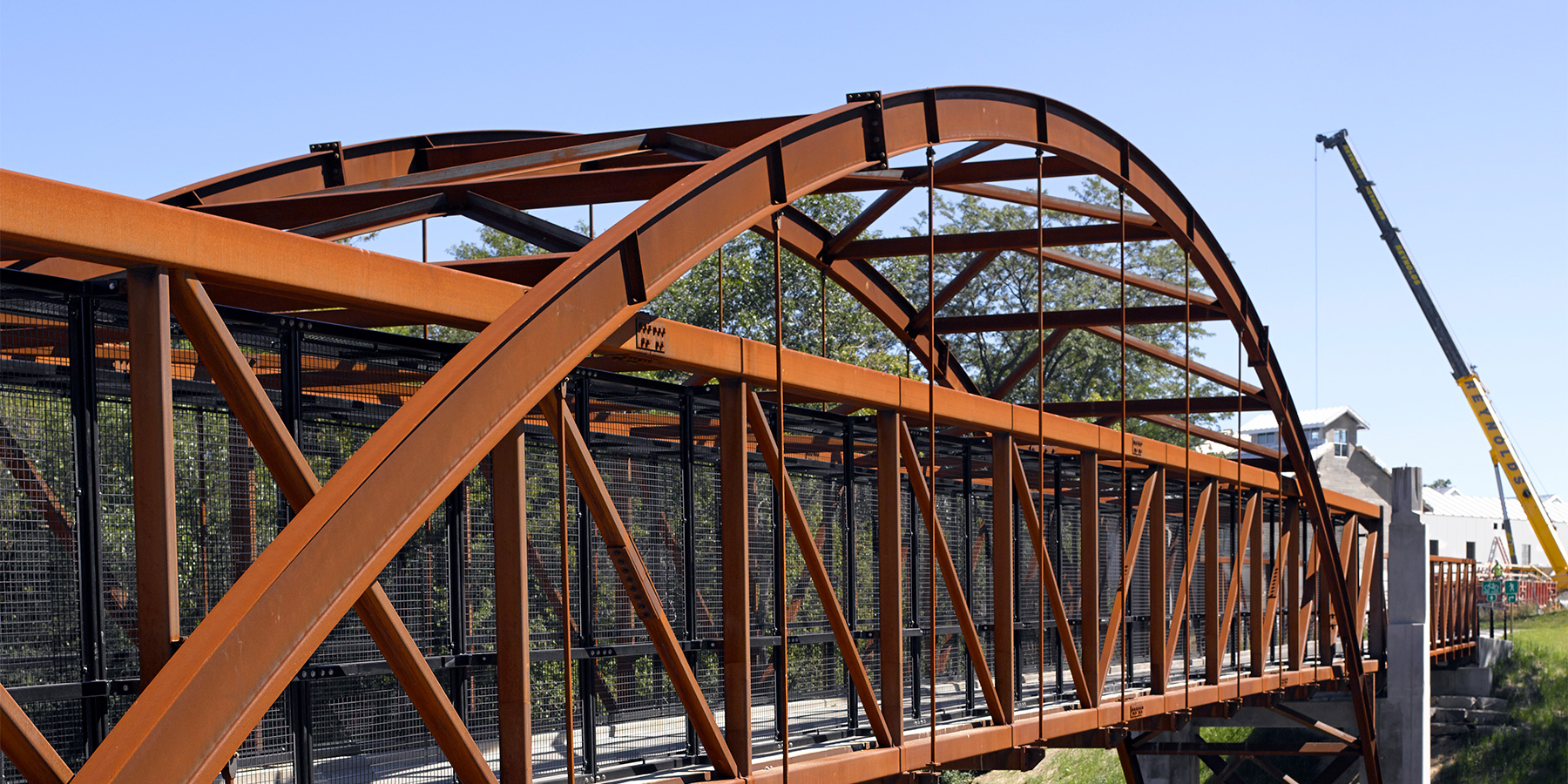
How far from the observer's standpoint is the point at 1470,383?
57.2m

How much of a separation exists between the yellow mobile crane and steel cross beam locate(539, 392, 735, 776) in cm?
5456

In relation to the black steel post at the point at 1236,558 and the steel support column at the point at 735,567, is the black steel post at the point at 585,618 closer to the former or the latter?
the steel support column at the point at 735,567

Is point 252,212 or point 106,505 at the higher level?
point 252,212

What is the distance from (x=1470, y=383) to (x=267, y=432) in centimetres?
5838

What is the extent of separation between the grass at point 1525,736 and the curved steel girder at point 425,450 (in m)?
27.2

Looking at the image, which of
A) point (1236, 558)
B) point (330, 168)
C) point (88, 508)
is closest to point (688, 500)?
point (88, 508)

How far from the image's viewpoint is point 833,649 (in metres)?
12.5

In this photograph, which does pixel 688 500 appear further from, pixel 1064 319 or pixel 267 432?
pixel 1064 319

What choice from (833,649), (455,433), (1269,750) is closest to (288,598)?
(455,433)

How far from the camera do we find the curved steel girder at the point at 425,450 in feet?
16.7

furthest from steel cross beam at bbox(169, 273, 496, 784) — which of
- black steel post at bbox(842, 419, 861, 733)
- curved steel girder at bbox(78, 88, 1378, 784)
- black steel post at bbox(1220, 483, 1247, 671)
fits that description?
black steel post at bbox(1220, 483, 1247, 671)

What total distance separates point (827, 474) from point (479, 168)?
3.78 metres

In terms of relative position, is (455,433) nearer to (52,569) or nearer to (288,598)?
(288,598)

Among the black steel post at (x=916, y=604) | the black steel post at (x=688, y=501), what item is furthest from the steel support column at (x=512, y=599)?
the black steel post at (x=916, y=604)
